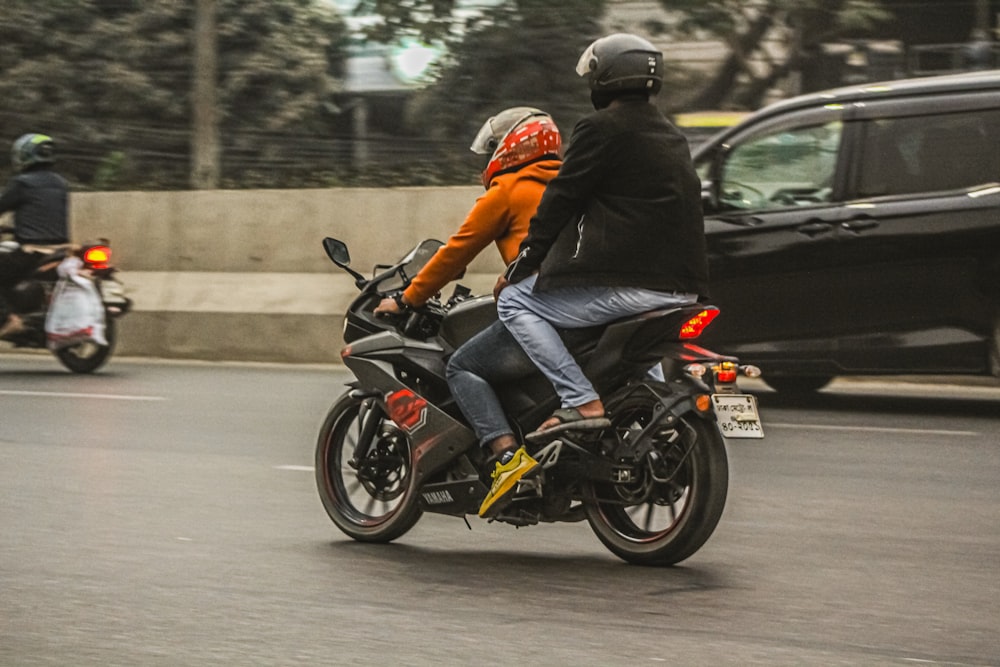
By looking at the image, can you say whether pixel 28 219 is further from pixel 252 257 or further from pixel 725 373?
pixel 725 373

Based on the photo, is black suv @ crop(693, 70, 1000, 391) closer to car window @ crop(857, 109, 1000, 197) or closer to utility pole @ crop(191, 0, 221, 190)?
car window @ crop(857, 109, 1000, 197)

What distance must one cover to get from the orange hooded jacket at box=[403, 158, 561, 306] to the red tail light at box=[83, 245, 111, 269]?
813cm

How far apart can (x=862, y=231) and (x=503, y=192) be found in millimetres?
5017

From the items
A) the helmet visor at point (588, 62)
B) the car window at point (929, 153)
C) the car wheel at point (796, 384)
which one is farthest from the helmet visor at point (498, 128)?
the car wheel at point (796, 384)

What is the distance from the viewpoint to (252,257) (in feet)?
54.2

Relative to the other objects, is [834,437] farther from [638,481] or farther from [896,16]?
[896,16]

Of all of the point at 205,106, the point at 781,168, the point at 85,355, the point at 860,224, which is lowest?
the point at 85,355

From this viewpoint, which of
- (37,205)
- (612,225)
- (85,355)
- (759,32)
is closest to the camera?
(612,225)

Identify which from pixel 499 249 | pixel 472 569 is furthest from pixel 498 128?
pixel 472 569

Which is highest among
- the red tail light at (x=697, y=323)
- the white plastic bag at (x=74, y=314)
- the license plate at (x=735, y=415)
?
the red tail light at (x=697, y=323)

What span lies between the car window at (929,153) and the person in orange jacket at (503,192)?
16.5 feet

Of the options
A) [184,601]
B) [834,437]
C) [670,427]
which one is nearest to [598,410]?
[670,427]

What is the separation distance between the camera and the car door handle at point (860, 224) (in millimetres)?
10945

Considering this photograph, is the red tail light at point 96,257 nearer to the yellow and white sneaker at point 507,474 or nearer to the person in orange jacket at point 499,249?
the person in orange jacket at point 499,249
